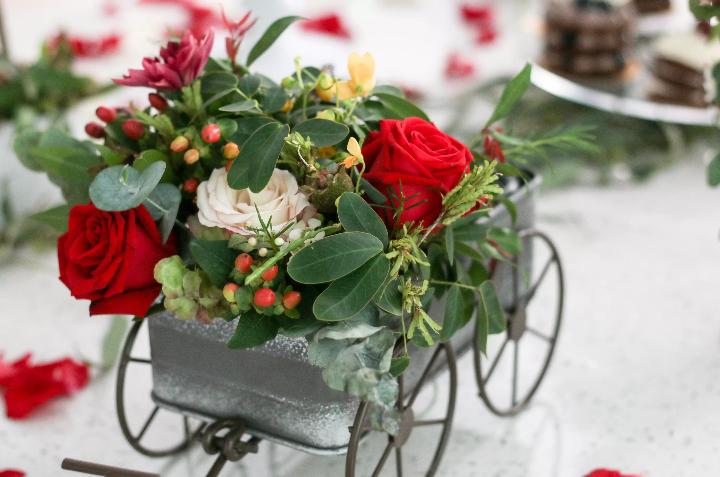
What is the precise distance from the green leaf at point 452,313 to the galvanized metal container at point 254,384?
6 cm

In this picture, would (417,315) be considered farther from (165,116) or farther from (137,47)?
(137,47)

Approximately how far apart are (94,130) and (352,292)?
296mm

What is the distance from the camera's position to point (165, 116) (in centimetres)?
58

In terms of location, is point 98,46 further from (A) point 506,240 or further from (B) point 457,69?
(A) point 506,240

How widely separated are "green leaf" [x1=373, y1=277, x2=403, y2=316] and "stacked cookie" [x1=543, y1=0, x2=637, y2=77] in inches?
44.7

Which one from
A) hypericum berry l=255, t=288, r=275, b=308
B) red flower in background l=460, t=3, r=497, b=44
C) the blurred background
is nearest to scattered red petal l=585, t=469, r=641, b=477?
the blurred background

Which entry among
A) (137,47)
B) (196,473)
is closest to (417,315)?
(196,473)

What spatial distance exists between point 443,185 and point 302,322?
146mm

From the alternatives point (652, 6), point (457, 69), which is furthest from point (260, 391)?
point (652, 6)

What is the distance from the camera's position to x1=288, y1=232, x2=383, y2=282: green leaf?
1.56 ft

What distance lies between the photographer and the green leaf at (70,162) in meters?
0.60

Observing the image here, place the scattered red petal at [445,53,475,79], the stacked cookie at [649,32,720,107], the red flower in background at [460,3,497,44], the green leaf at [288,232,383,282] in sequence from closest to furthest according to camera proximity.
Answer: the green leaf at [288,232,383,282] → the stacked cookie at [649,32,720,107] → the scattered red petal at [445,53,475,79] → the red flower in background at [460,3,497,44]

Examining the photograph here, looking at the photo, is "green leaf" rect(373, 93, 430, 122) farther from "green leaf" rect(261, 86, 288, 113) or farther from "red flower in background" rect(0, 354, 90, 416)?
"red flower in background" rect(0, 354, 90, 416)

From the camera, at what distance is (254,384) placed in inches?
23.6
